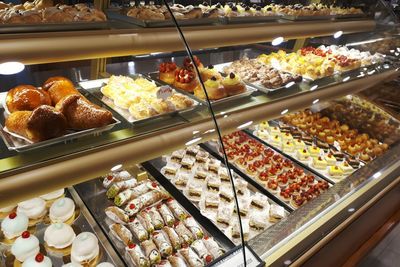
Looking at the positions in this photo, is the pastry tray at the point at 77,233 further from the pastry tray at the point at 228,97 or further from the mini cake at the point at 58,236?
the pastry tray at the point at 228,97

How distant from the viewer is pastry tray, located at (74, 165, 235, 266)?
2.11 metres

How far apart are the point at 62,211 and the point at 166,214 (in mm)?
674

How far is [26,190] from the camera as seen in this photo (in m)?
1.25

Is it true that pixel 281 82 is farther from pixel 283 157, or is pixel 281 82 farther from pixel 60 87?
pixel 60 87

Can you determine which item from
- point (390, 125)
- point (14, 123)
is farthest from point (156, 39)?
point (390, 125)

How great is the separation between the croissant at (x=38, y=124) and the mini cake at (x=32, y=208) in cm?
94

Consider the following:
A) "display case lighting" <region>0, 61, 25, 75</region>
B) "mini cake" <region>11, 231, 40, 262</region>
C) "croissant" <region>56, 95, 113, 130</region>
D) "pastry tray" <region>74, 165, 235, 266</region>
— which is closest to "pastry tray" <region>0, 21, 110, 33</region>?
"display case lighting" <region>0, 61, 25, 75</region>

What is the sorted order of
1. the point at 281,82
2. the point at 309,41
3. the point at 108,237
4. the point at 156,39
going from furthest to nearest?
the point at 309,41 → the point at 281,82 → the point at 108,237 → the point at 156,39

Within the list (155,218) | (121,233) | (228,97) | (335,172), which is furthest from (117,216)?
(335,172)

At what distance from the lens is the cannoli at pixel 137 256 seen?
1.96m

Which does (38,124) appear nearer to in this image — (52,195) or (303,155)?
(52,195)

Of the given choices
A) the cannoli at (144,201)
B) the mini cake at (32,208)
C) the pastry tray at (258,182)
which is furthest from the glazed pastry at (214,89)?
the mini cake at (32,208)

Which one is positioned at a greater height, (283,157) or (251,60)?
(251,60)

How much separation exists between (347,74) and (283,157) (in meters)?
0.94
